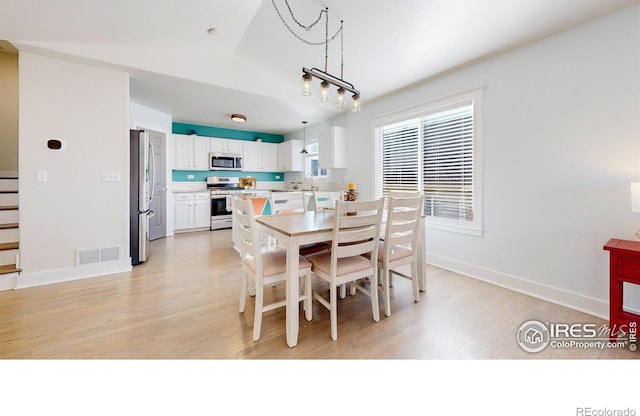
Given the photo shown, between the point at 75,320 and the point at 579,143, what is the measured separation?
174 inches

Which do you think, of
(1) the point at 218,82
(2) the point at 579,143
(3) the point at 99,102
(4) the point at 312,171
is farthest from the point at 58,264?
(2) the point at 579,143

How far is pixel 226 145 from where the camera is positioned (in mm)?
6328

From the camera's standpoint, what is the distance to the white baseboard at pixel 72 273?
108 inches

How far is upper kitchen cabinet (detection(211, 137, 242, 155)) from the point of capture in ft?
20.3

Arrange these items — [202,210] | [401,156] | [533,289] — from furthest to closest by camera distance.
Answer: [202,210] → [401,156] → [533,289]

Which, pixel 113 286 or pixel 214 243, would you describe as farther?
pixel 214 243

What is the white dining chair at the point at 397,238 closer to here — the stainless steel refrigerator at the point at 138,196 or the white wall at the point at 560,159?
the white wall at the point at 560,159

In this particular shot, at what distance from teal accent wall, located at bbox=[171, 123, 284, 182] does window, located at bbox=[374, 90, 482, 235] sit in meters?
3.88

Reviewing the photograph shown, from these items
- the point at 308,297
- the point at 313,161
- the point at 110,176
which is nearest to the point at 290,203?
the point at 308,297

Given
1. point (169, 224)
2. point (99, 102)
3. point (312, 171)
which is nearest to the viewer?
point (99, 102)

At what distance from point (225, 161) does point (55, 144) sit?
3.52 meters

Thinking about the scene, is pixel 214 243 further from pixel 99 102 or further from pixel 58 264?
pixel 99 102

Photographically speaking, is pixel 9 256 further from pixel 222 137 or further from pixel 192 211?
pixel 222 137

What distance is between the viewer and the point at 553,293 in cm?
241
